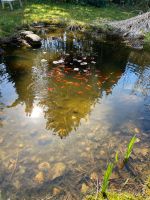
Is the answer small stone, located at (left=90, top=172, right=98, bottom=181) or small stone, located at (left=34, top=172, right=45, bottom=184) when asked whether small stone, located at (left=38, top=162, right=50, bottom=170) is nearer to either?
small stone, located at (left=34, top=172, right=45, bottom=184)

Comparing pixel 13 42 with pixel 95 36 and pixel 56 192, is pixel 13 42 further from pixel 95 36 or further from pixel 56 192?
pixel 56 192

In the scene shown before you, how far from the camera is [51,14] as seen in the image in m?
15.6

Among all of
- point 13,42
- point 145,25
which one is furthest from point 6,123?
point 145,25

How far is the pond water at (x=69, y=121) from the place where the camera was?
4113 millimetres

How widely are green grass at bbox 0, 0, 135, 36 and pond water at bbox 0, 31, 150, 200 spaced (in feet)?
13.4

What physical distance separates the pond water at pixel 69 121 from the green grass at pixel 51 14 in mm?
4094

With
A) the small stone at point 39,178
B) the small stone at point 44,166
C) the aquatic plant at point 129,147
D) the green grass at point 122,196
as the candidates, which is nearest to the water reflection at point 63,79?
the small stone at point 44,166

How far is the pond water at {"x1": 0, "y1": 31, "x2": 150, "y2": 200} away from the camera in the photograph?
4.11m

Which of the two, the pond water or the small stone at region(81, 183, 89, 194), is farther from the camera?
the pond water

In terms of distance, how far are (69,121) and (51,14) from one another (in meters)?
11.6

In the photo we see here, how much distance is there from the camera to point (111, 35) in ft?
42.2

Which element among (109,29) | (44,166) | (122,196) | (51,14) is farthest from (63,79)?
(51,14)

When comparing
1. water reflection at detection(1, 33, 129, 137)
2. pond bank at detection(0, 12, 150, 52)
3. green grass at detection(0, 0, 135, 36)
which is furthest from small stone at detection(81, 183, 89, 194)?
green grass at detection(0, 0, 135, 36)

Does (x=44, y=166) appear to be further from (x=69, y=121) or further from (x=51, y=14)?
(x=51, y=14)
